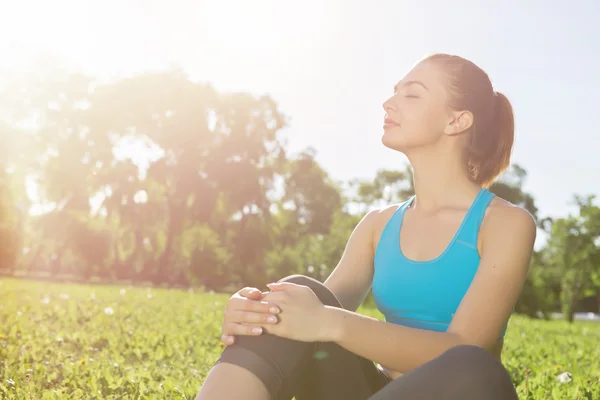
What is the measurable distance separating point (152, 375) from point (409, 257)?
2554 millimetres

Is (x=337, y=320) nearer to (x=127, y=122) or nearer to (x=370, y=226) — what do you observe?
(x=370, y=226)

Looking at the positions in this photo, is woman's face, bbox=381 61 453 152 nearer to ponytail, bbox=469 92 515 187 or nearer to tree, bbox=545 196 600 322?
ponytail, bbox=469 92 515 187

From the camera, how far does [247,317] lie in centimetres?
242

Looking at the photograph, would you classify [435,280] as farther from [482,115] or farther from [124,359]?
[124,359]

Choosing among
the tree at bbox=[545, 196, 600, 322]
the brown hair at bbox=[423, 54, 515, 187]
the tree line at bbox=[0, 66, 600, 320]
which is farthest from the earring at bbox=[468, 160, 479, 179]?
the tree at bbox=[545, 196, 600, 322]

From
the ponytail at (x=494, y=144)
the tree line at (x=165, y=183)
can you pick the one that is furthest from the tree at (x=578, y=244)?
the ponytail at (x=494, y=144)

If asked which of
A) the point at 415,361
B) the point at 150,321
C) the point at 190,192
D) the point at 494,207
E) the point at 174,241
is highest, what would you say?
A: the point at 494,207

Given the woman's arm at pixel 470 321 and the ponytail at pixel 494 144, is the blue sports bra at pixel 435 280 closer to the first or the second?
the woman's arm at pixel 470 321

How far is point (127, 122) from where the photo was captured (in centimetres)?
3650

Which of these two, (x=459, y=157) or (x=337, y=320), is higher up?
(x=459, y=157)

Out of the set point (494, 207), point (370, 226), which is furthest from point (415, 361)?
point (370, 226)

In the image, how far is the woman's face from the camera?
2.88 meters

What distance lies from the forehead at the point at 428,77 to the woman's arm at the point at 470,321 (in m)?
0.74

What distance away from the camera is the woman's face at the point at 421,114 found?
9.43 feet
